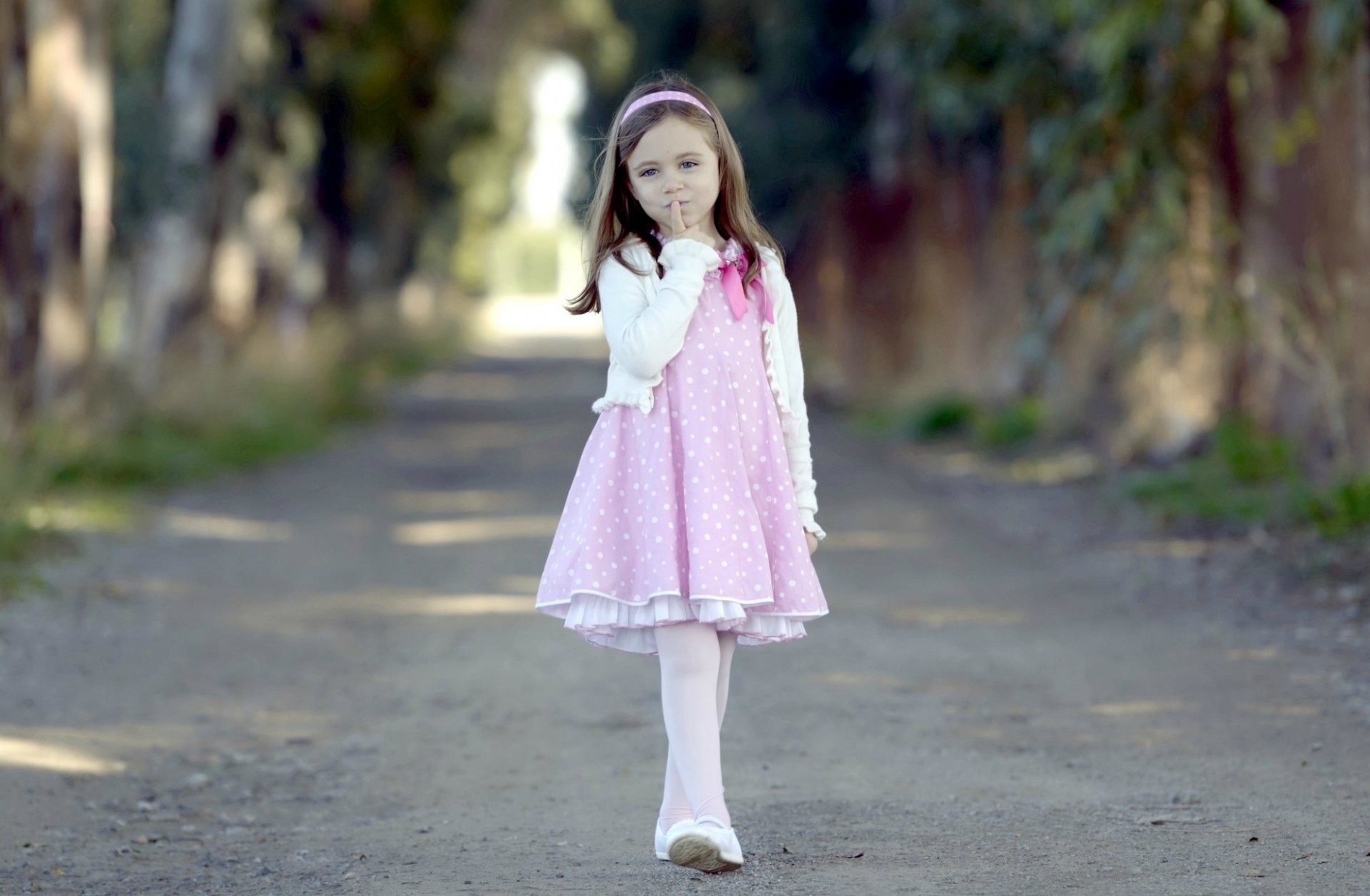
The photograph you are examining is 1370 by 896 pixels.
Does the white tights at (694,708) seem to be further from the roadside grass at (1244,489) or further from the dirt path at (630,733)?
the roadside grass at (1244,489)

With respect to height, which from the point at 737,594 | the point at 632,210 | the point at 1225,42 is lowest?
the point at 737,594

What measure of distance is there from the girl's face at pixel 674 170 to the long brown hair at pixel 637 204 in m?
0.04

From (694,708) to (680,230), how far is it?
1.08 meters

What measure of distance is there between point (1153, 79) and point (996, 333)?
279 inches

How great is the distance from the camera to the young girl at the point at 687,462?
4.23m

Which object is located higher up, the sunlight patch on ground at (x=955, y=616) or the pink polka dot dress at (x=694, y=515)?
the pink polka dot dress at (x=694, y=515)

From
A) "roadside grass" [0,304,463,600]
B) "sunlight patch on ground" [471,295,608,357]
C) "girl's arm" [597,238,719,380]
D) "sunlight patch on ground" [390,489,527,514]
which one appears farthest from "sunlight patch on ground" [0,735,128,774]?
"sunlight patch on ground" [471,295,608,357]

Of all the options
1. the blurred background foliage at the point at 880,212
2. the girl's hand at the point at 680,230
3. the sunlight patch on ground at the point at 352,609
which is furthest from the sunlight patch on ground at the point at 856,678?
the blurred background foliage at the point at 880,212

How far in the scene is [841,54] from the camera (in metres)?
20.8

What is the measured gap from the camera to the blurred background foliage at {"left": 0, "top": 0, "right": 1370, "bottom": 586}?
35.3 feet

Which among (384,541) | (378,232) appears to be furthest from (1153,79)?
(378,232)

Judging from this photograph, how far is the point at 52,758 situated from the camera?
18.9 feet

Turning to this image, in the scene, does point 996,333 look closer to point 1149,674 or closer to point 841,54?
point 841,54

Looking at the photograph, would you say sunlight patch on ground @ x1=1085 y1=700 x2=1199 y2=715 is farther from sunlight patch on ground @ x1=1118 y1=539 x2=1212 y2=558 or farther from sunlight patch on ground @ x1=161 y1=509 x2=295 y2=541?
sunlight patch on ground @ x1=161 y1=509 x2=295 y2=541
